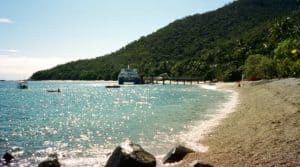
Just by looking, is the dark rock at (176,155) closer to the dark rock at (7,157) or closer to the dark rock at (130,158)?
the dark rock at (130,158)

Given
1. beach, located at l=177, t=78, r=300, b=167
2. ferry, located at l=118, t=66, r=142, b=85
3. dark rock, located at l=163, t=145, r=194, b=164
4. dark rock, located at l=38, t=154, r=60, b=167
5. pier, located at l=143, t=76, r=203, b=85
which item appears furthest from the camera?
ferry, located at l=118, t=66, r=142, b=85

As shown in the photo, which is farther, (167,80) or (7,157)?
(167,80)

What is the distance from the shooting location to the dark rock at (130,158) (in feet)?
55.0

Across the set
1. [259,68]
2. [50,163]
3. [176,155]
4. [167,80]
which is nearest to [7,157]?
[50,163]

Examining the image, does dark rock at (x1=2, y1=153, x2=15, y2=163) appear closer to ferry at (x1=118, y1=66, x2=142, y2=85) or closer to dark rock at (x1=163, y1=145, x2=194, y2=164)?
dark rock at (x1=163, y1=145, x2=194, y2=164)

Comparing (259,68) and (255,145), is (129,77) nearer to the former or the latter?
(259,68)

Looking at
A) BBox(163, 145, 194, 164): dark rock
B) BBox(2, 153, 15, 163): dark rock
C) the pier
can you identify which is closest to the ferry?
the pier

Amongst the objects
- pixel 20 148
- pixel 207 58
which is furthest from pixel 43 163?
pixel 207 58

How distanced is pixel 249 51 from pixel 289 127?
136805 mm

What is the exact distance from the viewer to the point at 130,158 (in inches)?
660

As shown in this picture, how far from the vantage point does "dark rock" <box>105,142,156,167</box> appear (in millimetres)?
16766

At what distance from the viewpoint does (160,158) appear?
20500mm

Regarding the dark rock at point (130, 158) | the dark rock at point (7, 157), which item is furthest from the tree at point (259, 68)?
the dark rock at point (130, 158)

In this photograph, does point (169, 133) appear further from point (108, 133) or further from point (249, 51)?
point (249, 51)
